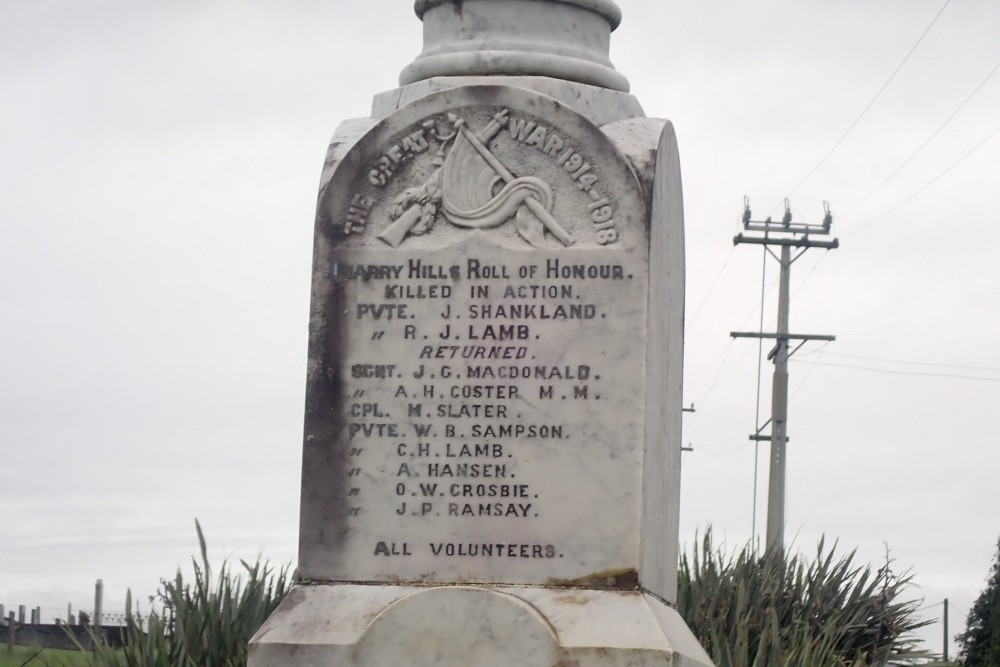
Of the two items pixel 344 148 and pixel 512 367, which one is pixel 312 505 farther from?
pixel 344 148

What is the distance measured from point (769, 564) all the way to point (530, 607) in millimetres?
5322

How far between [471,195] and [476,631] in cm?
195

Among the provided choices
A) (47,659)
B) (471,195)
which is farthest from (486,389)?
(47,659)

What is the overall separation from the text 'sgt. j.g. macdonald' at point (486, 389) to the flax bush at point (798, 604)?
3155mm

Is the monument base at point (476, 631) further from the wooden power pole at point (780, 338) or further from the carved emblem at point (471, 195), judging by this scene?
the wooden power pole at point (780, 338)

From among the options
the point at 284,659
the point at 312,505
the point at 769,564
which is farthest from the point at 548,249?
the point at 769,564

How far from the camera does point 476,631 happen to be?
7816 mm

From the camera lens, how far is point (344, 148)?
859 cm

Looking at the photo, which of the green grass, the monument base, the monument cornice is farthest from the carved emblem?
the green grass

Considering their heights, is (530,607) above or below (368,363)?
below

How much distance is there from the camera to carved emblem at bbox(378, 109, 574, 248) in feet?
27.3

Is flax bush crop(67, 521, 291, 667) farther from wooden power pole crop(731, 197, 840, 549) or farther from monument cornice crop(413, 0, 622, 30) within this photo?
wooden power pole crop(731, 197, 840, 549)

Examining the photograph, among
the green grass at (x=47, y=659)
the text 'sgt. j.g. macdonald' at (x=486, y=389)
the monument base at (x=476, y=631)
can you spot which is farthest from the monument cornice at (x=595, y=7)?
the green grass at (x=47, y=659)

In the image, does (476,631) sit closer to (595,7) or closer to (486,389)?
(486,389)
